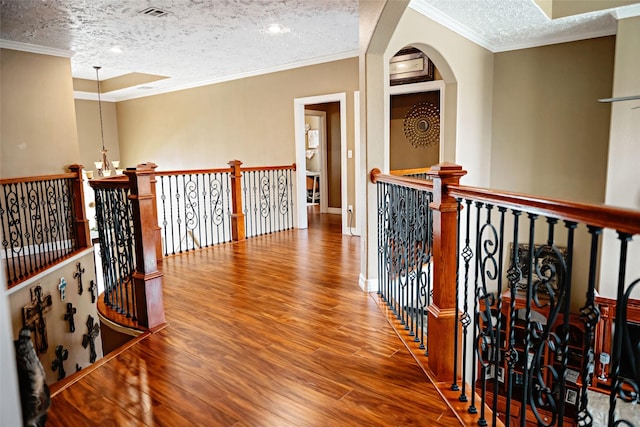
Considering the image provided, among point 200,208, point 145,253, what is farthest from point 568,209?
point 200,208

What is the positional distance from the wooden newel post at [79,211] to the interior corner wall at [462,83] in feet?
15.6

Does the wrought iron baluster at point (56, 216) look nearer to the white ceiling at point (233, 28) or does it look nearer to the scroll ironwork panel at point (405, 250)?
the white ceiling at point (233, 28)

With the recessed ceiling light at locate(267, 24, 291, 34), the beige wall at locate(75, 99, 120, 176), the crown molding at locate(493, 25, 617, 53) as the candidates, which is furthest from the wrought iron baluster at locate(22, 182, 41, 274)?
the crown molding at locate(493, 25, 617, 53)

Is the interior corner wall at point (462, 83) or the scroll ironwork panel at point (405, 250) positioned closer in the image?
the scroll ironwork panel at point (405, 250)

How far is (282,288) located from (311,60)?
415 cm

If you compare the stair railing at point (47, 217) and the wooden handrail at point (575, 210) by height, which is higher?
the wooden handrail at point (575, 210)

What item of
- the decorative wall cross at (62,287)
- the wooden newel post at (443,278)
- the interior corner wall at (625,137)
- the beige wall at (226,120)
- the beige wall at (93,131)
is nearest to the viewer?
the wooden newel post at (443,278)

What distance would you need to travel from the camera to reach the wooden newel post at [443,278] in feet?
7.56

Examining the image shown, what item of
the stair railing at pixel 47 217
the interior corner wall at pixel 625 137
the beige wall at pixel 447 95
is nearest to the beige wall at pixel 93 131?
the stair railing at pixel 47 217

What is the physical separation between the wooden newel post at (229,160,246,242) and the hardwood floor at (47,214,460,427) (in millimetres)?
2027

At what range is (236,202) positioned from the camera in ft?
20.3

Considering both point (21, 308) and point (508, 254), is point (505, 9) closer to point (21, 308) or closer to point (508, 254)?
point (508, 254)

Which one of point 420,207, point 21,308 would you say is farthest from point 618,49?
point 21,308

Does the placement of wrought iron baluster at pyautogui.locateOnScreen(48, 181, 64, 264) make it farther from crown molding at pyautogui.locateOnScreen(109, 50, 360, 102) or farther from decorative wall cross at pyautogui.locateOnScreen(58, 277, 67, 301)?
crown molding at pyautogui.locateOnScreen(109, 50, 360, 102)
